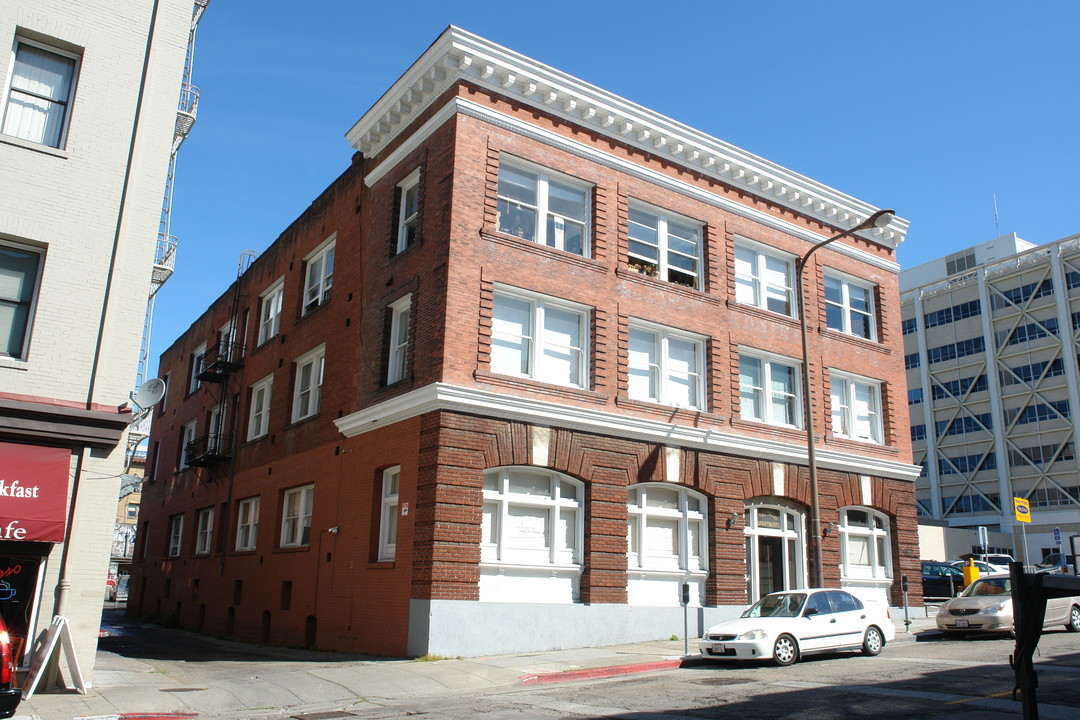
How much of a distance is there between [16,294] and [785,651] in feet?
48.8

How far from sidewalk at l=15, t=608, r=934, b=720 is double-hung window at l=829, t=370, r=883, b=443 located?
34.6 feet

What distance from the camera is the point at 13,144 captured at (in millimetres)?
14312

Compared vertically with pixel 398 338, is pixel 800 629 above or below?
below

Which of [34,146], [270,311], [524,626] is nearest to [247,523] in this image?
[270,311]

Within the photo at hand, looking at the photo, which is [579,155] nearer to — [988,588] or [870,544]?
[988,588]

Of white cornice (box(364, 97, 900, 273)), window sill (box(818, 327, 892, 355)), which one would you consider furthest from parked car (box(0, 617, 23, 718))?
window sill (box(818, 327, 892, 355))

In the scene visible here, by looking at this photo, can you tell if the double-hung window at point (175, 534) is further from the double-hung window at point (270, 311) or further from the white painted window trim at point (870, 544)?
the white painted window trim at point (870, 544)

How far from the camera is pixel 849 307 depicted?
93.7 feet

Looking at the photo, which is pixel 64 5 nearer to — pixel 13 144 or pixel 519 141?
pixel 13 144

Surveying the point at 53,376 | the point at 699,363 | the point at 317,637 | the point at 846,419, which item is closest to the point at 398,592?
the point at 317,637

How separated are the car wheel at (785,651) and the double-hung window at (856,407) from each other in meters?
11.8

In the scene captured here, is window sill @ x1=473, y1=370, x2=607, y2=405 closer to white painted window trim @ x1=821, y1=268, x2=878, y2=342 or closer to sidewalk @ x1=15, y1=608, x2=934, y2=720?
sidewalk @ x1=15, y1=608, x2=934, y2=720

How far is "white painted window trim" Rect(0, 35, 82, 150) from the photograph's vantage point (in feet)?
47.7

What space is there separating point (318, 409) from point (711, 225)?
41.8ft
